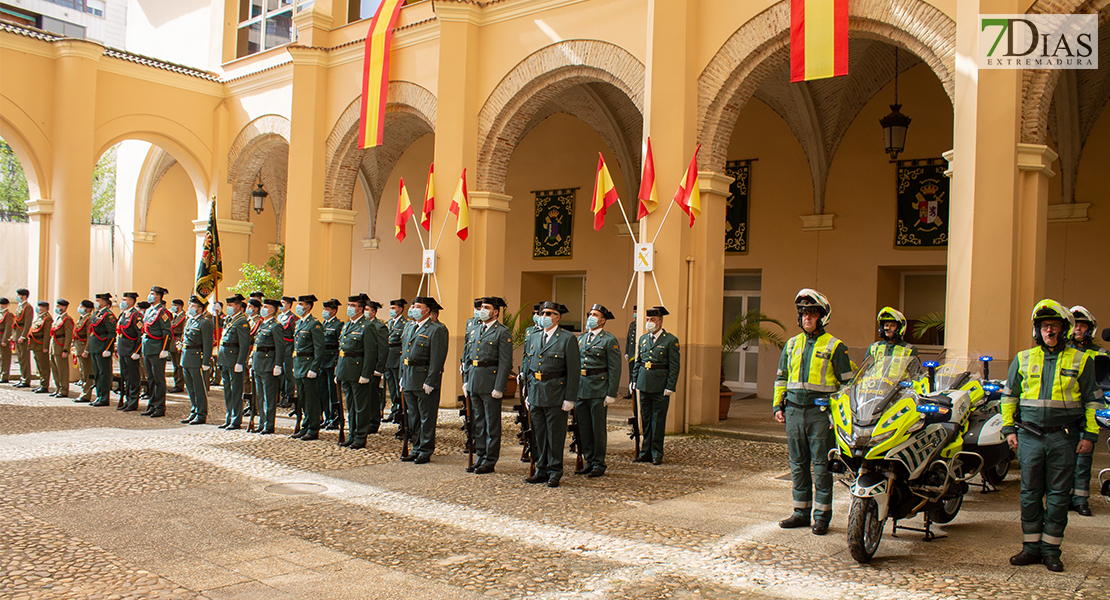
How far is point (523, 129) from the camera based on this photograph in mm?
12953

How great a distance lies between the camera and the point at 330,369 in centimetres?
987

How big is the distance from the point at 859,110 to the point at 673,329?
6240mm

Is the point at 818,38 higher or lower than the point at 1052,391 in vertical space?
higher

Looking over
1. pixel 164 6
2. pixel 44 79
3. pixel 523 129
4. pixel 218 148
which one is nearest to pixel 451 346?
pixel 523 129

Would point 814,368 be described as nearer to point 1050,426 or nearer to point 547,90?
point 1050,426

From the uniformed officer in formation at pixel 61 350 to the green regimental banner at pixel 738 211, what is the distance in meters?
11.2

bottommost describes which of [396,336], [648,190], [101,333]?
[101,333]

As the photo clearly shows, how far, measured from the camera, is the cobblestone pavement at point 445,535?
449cm

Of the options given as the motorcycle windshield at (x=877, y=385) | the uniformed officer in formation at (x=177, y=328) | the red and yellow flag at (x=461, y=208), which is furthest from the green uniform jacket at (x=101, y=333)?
the motorcycle windshield at (x=877, y=385)

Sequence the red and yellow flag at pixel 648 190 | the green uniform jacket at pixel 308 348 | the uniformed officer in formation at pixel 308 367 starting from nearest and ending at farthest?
the uniformed officer in formation at pixel 308 367
the green uniform jacket at pixel 308 348
the red and yellow flag at pixel 648 190

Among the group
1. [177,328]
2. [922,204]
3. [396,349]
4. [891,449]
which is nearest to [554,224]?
[922,204]

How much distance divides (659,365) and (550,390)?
1818 millimetres

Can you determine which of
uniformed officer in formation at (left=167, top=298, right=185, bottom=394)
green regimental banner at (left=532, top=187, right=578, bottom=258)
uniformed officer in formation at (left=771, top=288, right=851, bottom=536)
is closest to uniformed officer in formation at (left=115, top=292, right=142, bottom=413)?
uniformed officer in formation at (left=167, top=298, right=185, bottom=394)

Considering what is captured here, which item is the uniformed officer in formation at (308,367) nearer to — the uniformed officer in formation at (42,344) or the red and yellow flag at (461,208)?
the red and yellow flag at (461,208)
